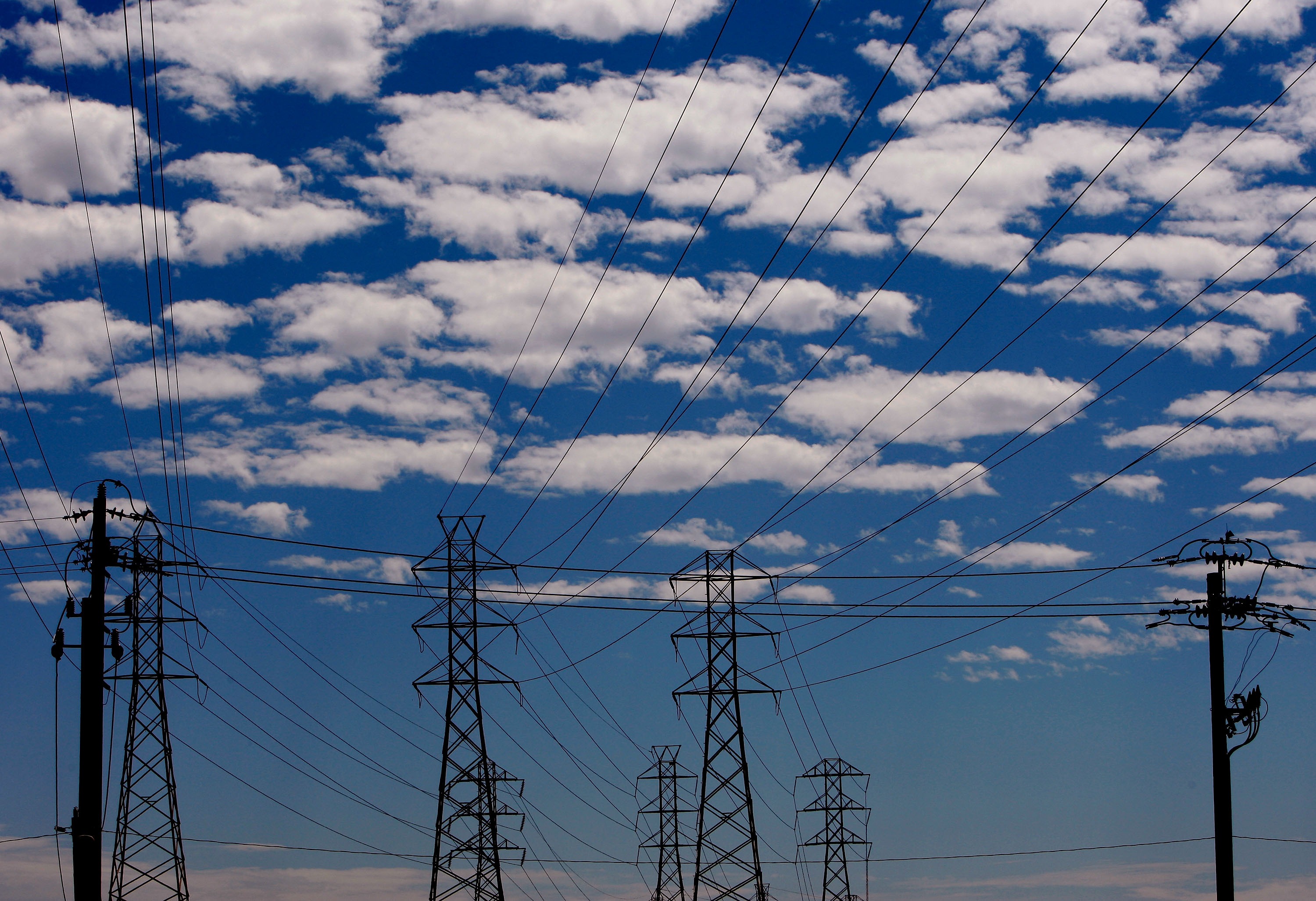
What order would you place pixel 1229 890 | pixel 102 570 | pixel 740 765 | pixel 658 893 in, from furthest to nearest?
pixel 658 893, pixel 740 765, pixel 1229 890, pixel 102 570

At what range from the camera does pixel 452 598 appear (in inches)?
1679

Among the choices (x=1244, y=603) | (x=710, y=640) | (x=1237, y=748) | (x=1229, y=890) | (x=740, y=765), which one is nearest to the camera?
(x=1229, y=890)

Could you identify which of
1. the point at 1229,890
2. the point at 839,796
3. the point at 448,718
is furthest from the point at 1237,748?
the point at 839,796

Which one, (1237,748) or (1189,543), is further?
(1189,543)

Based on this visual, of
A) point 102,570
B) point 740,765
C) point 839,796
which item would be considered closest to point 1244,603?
point 740,765

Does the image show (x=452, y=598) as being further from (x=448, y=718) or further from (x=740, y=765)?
(x=740, y=765)

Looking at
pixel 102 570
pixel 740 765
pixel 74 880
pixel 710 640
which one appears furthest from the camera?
pixel 710 640

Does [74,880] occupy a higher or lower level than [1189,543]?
lower

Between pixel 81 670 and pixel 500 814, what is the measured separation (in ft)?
66.9

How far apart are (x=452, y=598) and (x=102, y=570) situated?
1653 centimetres

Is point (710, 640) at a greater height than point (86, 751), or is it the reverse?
point (710, 640)

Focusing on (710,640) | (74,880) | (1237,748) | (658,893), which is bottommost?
(658,893)

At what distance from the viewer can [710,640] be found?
138ft

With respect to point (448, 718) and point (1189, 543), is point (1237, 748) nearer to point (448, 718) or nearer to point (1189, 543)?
point (1189, 543)
